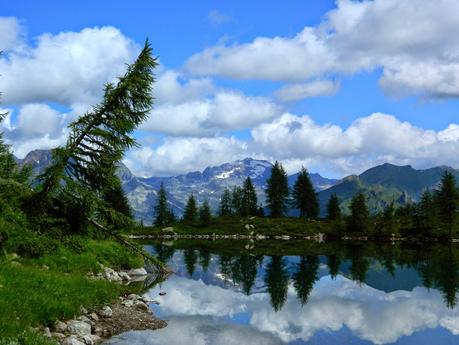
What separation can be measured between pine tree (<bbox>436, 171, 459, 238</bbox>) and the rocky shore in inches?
4249

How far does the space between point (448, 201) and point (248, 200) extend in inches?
2512

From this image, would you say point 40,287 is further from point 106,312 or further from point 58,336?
point 58,336

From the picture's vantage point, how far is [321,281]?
44.7m

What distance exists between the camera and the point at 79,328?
17.6m

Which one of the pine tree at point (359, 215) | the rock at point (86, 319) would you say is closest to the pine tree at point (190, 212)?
the pine tree at point (359, 215)

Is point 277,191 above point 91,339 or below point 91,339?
above

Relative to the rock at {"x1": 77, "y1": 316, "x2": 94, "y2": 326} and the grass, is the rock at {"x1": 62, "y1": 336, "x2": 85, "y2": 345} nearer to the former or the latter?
the grass

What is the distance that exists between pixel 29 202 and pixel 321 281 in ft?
98.6

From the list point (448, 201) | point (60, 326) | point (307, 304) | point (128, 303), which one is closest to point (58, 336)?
point (60, 326)

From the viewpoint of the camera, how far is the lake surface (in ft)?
74.7

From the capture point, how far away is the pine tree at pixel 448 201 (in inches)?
4641

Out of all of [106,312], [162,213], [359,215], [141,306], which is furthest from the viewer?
[162,213]

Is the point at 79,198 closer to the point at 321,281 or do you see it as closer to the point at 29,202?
the point at 29,202

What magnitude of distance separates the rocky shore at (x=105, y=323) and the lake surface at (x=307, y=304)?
2.18 feet
